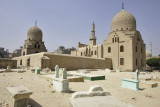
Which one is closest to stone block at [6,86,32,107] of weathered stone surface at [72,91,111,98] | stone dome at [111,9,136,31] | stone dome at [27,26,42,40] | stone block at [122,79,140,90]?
weathered stone surface at [72,91,111,98]

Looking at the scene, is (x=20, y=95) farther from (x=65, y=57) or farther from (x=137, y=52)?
(x=137, y=52)

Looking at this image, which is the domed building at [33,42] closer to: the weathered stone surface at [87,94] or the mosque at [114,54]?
the mosque at [114,54]

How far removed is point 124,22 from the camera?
2944 cm

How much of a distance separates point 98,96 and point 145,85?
6.75 m

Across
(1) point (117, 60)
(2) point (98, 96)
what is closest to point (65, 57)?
(1) point (117, 60)

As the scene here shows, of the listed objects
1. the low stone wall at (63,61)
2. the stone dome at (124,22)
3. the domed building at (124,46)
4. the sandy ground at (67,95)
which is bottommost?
the sandy ground at (67,95)

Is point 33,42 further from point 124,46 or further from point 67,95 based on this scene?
point 67,95

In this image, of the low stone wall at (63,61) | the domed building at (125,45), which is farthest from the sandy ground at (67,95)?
the domed building at (125,45)

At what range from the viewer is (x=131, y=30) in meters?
28.6

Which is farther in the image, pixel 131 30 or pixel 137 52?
pixel 131 30

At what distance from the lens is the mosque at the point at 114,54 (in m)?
22.1

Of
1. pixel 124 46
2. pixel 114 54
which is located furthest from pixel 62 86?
pixel 114 54

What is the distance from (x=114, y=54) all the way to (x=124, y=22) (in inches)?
355

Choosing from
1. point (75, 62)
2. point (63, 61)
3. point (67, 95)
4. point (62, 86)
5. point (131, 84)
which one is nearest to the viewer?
point (67, 95)
